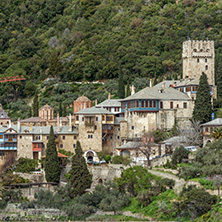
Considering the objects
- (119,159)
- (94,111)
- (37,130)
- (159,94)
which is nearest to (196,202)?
(119,159)

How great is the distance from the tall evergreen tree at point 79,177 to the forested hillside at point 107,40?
127 ft

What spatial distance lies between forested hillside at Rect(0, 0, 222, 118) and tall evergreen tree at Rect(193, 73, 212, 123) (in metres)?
21.1

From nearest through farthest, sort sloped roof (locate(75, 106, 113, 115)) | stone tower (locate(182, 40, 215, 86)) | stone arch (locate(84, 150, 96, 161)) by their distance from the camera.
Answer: stone arch (locate(84, 150, 96, 161)), sloped roof (locate(75, 106, 113, 115)), stone tower (locate(182, 40, 215, 86))

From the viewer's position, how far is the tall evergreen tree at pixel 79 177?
7681 cm

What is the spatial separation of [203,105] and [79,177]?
20000 mm

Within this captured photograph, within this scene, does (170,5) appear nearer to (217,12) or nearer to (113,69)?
(217,12)

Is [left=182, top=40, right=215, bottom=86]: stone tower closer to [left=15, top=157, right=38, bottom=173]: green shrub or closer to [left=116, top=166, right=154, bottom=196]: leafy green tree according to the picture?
[left=15, top=157, right=38, bottom=173]: green shrub

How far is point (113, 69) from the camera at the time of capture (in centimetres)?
13050

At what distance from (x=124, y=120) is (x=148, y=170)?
1444cm

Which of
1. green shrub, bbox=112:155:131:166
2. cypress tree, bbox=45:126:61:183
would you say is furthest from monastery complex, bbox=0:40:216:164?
cypress tree, bbox=45:126:61:183

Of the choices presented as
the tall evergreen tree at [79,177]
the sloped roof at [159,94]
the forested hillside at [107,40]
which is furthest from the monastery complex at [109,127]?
the forested hillside at [107,40]

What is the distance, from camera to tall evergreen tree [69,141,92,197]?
Answer: 76.8 meters

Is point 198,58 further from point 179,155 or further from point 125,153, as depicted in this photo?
point 179,155

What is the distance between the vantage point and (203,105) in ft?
285
